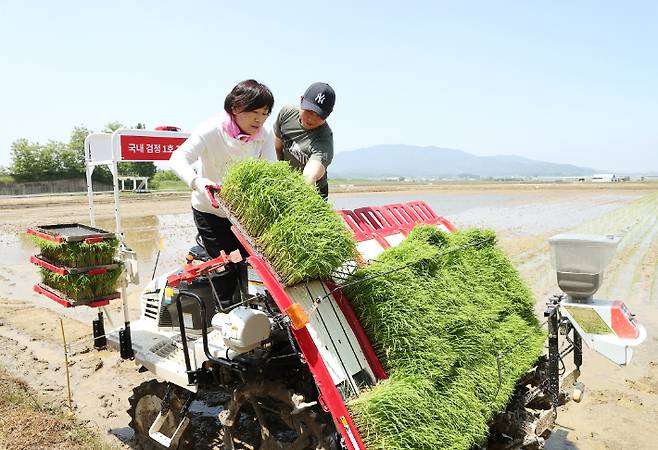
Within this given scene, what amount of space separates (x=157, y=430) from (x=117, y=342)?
871 millimetres

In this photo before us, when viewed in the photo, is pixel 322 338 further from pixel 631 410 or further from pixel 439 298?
pixel 631 410

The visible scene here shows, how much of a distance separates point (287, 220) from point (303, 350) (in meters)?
0.74

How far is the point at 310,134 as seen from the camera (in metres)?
4.41

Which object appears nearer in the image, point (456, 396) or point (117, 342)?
point (456, 396)

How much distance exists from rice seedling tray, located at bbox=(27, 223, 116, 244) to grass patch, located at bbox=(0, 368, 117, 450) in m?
1.65

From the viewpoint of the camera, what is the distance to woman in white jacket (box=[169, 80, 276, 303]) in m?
3.65

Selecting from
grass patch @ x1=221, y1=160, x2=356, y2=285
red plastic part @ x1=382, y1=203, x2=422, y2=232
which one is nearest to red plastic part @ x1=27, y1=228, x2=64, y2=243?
grass patch @ x1=221, y1=160, x2=356, y2=285

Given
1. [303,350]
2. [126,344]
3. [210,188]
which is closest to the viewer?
[303,350]

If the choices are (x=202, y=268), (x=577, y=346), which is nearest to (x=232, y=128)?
(x=202, y=268)

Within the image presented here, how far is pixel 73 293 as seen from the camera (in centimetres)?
453

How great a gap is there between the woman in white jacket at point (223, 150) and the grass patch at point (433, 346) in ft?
4.01

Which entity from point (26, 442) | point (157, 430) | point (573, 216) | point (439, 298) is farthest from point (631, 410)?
point (573, 216)

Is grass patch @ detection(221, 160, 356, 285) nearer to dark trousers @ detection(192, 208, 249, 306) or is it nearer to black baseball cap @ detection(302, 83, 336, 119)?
dark trousers @ detection(192, 208, 249, 306)

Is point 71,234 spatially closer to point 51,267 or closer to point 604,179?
point 51,267
